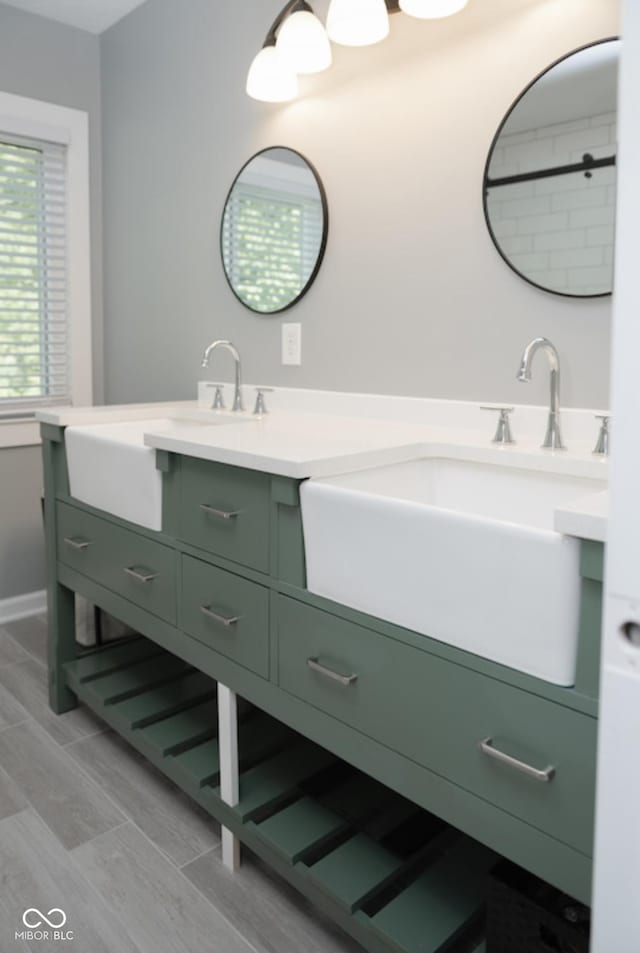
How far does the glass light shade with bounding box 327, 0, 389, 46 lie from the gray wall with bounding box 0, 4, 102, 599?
157 centimetres

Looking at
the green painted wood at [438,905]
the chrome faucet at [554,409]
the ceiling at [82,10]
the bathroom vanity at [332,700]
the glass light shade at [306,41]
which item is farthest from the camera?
the ceiling at [82,10]

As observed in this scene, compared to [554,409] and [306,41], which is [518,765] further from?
[306,41]

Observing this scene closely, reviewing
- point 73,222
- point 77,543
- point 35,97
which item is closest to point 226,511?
point 77,543

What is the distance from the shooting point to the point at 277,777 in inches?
68.1

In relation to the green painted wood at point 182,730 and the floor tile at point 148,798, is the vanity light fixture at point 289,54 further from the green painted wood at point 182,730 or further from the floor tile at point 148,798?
the floor tile at point 148,798

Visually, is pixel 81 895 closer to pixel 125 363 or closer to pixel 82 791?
pixel 82 791

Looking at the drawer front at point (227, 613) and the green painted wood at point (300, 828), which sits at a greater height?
the drawer front at point (227, 613)

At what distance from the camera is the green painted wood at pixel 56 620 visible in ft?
7.32

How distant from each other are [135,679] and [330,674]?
3.53 feet

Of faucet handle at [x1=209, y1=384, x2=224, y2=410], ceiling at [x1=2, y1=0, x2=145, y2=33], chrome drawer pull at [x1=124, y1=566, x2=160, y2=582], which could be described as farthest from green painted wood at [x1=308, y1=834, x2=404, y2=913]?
ceiling at [x1=2, y1=0, x2=145, y2=33]

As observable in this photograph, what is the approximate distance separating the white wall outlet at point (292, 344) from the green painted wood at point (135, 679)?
978 mm

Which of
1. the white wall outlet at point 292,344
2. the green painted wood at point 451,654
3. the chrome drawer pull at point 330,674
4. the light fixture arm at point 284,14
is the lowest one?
the chrome drawer pull at point 330,674

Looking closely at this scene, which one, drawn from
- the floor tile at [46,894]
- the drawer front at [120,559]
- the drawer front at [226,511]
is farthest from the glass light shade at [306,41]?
the floor tile at [46,894]

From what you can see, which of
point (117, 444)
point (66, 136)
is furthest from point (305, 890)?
point (66, 136)
